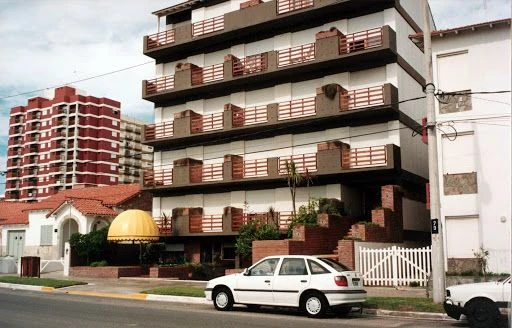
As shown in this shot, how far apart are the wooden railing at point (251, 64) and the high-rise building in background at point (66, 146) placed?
8224 cm

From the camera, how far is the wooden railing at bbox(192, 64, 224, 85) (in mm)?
35969

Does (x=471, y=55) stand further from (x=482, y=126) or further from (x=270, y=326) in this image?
(x=270, y=326)

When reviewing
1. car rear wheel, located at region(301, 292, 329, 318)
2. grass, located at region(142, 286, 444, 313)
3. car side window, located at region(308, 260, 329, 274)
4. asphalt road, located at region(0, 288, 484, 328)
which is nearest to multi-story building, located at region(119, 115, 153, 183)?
asphalt road, located at region(0, 288, 484, 328)

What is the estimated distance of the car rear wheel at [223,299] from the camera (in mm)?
16438

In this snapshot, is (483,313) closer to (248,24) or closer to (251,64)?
(251,64)

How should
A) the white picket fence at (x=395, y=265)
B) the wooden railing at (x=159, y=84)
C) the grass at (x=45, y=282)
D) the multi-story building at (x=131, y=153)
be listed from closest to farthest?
1. the white picket fence at (x=395, y=265)
2. the grass at (x=45, y=282)
3. the wooden railing at (x=159, y=84)
4. the multi-story building at (x=131, y=153)

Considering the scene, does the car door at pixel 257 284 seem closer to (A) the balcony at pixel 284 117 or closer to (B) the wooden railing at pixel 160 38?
(A) the balcony at pixel 284 117

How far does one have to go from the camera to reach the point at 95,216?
39.5 metres

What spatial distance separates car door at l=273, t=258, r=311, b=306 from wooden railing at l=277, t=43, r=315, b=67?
18.3 meters

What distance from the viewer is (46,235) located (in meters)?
42.7

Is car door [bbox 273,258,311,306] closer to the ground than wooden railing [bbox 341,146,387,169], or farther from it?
closer to the ground

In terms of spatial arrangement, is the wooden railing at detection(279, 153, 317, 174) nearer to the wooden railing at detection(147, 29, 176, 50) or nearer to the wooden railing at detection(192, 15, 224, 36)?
the wooden railing at detection(192, 15, 224, 36)

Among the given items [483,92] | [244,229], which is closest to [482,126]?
[483,92]

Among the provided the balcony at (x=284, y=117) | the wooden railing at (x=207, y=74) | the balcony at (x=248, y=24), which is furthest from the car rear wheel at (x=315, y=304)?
the wooden railing at (x=207, y=74)
